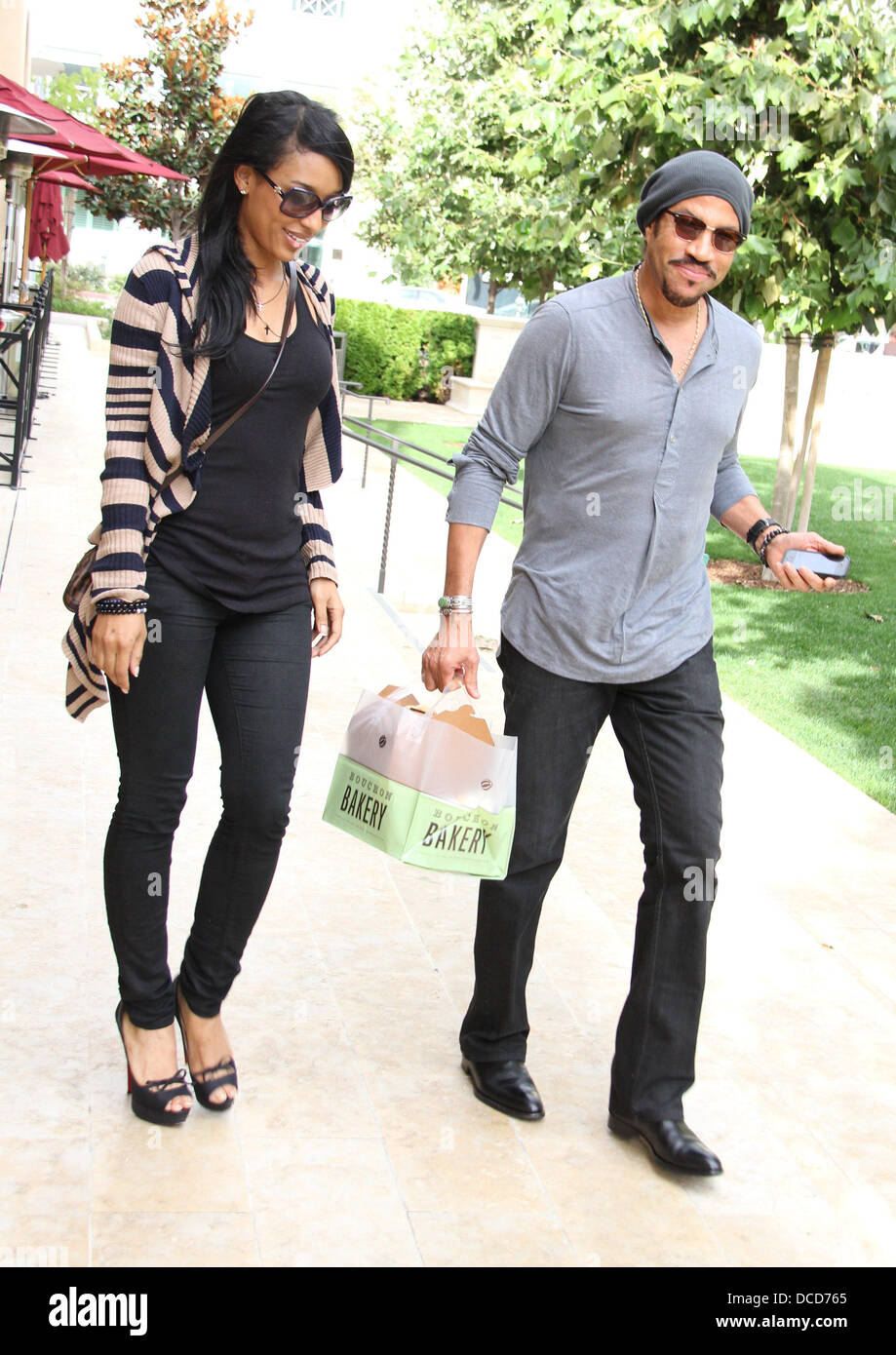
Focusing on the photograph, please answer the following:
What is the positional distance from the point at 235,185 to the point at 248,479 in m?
0.56

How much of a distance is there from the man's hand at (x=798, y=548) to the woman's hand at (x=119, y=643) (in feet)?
4.48

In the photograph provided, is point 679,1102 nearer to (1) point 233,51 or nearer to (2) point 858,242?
(2) point 858,242

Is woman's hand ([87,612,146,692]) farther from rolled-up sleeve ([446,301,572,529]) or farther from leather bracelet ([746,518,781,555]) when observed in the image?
leather bracelet ([746,518,781,555])

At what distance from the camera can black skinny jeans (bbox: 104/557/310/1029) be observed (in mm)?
2902

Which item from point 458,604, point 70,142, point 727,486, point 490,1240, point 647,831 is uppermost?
point 70,142

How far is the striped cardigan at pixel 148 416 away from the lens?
2768mm

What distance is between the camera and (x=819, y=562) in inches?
128

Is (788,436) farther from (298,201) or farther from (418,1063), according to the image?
(298,201)

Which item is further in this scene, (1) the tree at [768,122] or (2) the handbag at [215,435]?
(1) the tree at [768,122]

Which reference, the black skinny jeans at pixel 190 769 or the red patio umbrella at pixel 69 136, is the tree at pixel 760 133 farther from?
the black skinny jeans at pixel 190 769

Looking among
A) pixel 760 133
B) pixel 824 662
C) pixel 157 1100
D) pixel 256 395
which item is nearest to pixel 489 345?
pixel 760 133

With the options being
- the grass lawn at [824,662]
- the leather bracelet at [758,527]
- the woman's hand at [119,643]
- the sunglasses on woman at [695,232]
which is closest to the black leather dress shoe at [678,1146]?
the leather bracelet at [758,527]

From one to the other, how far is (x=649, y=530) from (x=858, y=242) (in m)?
7.95

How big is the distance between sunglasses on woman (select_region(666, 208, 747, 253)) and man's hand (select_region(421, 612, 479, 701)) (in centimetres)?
89
